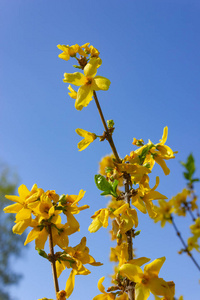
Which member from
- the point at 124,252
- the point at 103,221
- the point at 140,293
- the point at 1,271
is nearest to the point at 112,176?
the point at 103,221

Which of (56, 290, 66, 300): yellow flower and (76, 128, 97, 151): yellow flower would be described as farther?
(76, 128, 97, 151): yellow flower

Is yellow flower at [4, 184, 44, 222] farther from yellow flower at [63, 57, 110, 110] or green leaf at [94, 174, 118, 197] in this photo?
yellow flower at [63, 57, 110, 110]

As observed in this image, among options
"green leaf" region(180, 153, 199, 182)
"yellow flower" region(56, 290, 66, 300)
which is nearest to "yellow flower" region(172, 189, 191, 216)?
"green leaf" region(180, 153, 199, 182)

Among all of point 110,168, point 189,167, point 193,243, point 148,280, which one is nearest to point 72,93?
point 110,168

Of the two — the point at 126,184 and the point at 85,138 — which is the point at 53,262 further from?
the point at 85,138

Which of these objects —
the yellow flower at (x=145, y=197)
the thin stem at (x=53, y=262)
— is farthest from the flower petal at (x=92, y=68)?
the thin stem at (x=53, y=262)

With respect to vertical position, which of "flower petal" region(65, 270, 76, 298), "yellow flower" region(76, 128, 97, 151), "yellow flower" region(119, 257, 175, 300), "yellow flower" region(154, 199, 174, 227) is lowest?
"yellow flower" region(119, 257, 175, 300)
